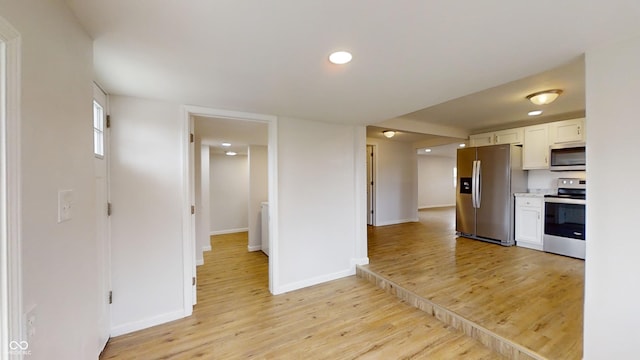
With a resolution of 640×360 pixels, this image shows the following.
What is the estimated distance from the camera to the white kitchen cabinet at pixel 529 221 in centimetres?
414

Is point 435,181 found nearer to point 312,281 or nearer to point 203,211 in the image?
point 312,281

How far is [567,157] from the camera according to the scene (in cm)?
398

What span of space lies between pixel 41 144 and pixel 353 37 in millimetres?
1425

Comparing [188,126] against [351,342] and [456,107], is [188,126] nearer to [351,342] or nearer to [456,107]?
Answer: [351,342]

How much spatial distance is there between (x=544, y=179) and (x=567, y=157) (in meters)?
0.67

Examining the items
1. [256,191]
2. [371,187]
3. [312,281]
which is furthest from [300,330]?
[371,187]

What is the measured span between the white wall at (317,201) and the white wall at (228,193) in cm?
360

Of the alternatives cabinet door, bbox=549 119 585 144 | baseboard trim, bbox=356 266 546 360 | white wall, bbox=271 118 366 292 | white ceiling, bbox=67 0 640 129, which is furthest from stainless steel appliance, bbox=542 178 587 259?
white ceiling, bbox=67 0 640 129

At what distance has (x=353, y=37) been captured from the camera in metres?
1.38

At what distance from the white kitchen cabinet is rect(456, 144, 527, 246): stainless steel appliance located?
0.34 feet

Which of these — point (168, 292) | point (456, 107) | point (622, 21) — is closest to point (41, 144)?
point (168, 292)

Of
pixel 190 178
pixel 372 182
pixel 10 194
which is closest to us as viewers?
pixel 10 194

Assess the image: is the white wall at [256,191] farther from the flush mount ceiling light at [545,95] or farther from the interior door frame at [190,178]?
the flush mount ceiling light at [545,95]

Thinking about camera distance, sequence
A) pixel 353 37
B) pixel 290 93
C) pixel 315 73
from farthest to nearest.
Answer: pixel 290 93, pixel 315 73, pixel 353 37
